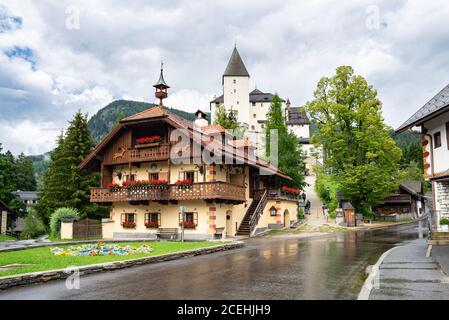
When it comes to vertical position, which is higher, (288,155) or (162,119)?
(162,119)

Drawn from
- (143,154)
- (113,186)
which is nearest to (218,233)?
(143,154)

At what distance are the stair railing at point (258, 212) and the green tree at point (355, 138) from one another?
9956 mm

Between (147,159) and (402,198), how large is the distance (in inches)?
1656

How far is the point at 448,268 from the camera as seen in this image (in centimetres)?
1111

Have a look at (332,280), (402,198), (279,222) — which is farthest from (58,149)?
(402,198)

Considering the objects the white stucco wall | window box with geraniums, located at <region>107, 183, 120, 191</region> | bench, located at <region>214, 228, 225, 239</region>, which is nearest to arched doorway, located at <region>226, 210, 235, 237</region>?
bench, located at <region>214, 228, 225, 239</region>

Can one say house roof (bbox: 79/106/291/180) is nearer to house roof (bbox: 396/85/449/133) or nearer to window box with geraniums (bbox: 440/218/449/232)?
house roof (bbox: 396/85/449/133)

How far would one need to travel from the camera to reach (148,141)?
29.5 metres

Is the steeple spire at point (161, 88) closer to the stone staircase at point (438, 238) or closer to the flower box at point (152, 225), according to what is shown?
the flower box at point (152, 225)

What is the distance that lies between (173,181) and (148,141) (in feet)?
11.4

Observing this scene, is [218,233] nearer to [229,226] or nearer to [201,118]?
[229,226]

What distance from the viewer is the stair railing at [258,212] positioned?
104 feet

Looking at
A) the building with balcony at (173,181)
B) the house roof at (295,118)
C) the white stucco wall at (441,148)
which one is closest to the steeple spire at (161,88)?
the building with balcony at (173,181)
